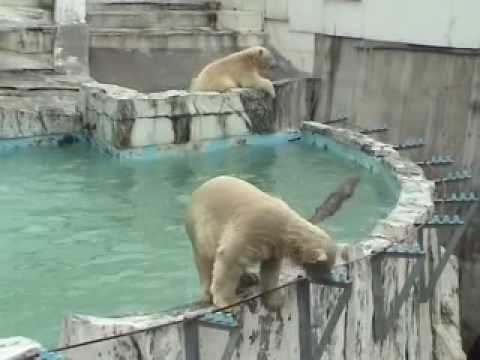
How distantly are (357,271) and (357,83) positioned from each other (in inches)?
236

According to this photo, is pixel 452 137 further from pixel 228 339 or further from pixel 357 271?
pixel 228 339

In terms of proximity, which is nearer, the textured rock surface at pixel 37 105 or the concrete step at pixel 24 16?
the textured rock surface at pixel 37 105

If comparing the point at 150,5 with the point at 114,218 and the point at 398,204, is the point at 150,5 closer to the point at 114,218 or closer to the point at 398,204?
the point at 114,218

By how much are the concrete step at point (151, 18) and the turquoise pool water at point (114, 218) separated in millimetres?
3528

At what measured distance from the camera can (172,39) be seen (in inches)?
462

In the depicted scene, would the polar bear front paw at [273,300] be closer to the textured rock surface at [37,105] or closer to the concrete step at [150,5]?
the textured rock surface at [37,105]

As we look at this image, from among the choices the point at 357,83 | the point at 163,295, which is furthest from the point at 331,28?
the point at 163,295

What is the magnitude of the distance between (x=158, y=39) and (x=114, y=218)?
549 cm

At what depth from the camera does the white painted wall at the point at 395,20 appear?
8.49 metres

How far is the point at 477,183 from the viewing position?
819 centimetres

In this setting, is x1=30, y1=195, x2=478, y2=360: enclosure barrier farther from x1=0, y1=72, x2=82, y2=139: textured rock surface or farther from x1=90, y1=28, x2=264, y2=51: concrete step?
x1=90, y1=28, x2=264, y2=51: concrete step

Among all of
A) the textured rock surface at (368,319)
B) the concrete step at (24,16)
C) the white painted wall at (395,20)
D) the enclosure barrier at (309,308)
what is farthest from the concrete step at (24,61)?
the enclosure barrier at (309,308)

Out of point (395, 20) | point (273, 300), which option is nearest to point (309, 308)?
point (273, 300)

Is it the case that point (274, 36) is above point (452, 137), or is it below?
above
